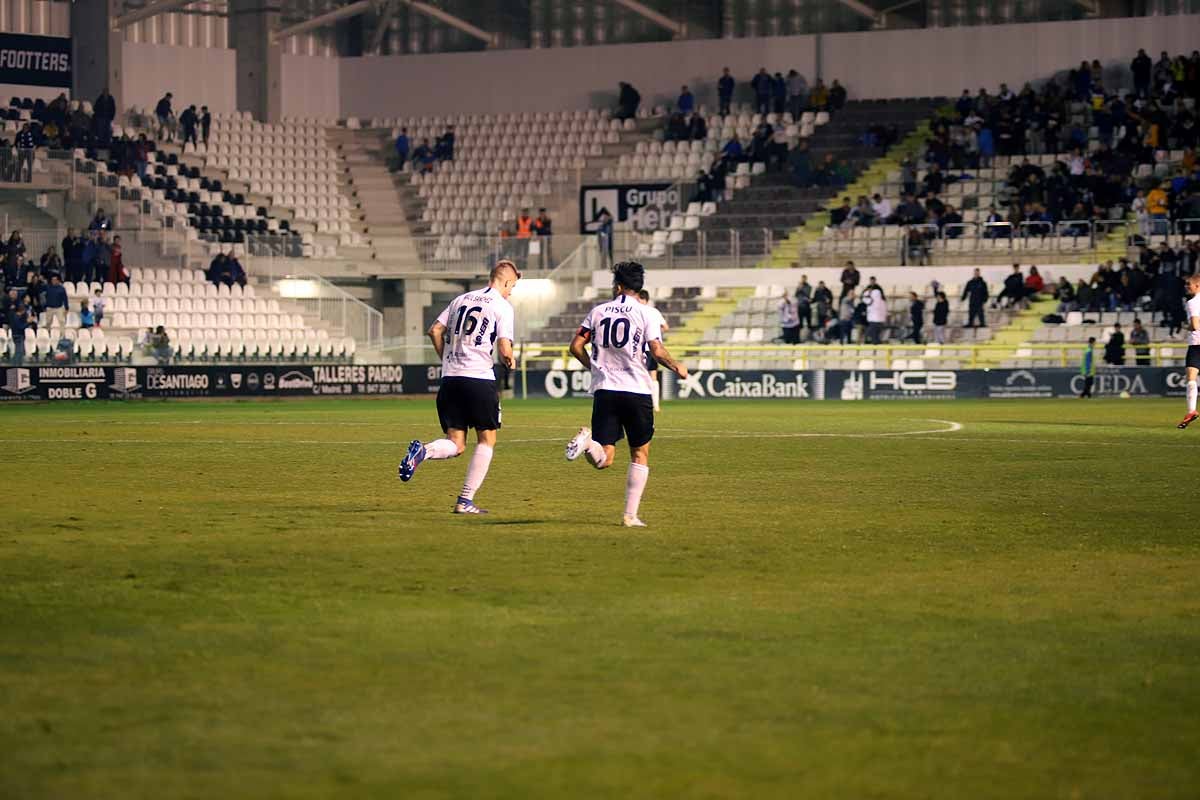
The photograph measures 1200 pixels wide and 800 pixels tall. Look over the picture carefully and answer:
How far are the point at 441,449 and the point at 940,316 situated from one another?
29.9m

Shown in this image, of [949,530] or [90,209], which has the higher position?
[90,209]

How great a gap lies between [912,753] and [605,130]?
165ft

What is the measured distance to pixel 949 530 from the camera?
1324 cm

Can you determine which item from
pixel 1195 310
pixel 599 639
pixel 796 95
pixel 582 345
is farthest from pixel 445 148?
pixel 599 639

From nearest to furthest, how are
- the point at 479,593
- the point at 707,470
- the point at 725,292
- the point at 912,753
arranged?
the point at 912,753
the point at 479,593
the point at 707,470
the point at 725,292

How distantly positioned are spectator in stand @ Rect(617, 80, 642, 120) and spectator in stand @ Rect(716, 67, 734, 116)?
2.75 metres

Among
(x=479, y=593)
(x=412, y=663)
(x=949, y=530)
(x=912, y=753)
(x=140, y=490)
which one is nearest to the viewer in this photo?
(x=912, y=753)

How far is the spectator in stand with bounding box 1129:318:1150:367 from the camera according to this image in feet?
133

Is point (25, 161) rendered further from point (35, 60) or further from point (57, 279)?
point (35, 60)

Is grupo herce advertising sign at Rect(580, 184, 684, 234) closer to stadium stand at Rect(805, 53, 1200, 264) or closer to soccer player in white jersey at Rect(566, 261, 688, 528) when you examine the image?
stadium stand at Rect(805, 53, 1200, 264)

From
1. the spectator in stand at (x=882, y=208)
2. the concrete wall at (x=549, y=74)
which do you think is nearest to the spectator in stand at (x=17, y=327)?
the spectator in stand at (x=882, y=208)

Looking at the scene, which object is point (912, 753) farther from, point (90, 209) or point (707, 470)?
point (90, 209)

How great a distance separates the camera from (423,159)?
5566cm

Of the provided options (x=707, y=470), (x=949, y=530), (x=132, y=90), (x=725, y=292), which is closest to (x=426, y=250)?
(x=725, y=292)
